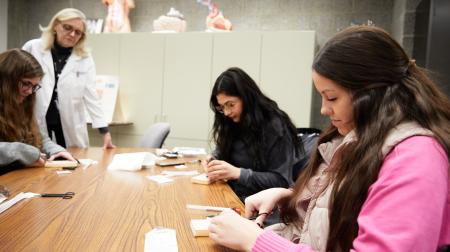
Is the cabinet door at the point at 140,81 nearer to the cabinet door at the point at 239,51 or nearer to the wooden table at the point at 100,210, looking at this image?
the cabinet door at the point at 239,51

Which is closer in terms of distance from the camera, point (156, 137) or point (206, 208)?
point (206, 208)

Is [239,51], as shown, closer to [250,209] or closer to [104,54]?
[104,54]

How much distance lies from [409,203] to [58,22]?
251cm


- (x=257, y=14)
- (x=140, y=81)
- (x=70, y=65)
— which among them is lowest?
(x=140, y=81)

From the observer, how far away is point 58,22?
2.47 m

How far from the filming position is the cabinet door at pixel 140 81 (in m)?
4.16

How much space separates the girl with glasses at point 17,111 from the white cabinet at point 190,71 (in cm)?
220

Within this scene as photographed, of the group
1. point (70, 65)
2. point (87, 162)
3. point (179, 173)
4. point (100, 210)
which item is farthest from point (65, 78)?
point (100, 210)

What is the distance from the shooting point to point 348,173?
745mm

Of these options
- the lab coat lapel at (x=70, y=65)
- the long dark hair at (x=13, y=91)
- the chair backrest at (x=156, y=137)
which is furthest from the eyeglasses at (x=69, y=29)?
the chair backrest at (x=156, y=137)

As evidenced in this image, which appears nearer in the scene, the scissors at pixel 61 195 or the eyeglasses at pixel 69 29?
the scissors at pixel 61 195

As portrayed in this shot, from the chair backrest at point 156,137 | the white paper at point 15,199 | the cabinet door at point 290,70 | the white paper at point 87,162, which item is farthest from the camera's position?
the cabinet door at point 290,70

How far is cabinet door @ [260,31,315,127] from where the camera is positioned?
3686 millimetres

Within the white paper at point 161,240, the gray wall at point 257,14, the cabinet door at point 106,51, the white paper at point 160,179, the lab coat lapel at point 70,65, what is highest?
the gray wall at point 257,14
